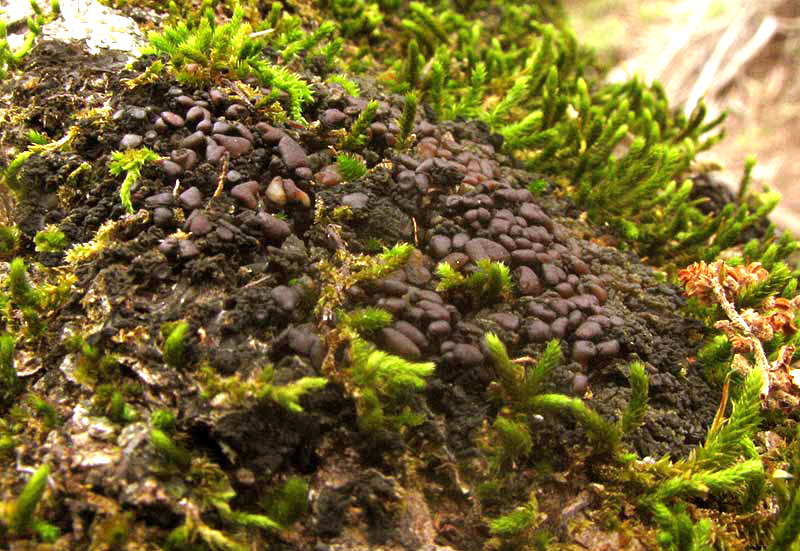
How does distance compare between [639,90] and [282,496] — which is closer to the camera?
[282,496]

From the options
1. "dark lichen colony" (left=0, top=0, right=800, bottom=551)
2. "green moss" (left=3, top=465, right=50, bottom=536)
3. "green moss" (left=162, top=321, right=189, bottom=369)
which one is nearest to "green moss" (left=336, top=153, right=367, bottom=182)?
"dark lichen colony" (left=0, top=0, right=800, bottom=551)

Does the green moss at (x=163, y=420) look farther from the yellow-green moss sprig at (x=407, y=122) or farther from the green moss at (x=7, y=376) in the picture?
the yellow-green moss sprig at (x=407, y=122)

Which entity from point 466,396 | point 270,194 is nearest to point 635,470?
point 466,396

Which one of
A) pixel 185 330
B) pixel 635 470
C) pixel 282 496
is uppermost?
pixel 635 470

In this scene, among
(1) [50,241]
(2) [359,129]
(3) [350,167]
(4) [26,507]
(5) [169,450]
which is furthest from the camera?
(2) [359,129]

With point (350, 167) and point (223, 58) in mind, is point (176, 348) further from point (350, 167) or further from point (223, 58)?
point (223, 58)

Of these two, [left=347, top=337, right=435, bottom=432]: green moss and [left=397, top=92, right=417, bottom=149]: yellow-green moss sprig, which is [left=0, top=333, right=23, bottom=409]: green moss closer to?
[left=347, top=337, right=435, bottom=432]: green moss

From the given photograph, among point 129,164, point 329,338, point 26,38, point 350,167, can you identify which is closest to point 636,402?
point 329,338

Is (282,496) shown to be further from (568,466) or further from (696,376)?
(696,376)

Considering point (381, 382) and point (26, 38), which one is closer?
point (381, 382)
